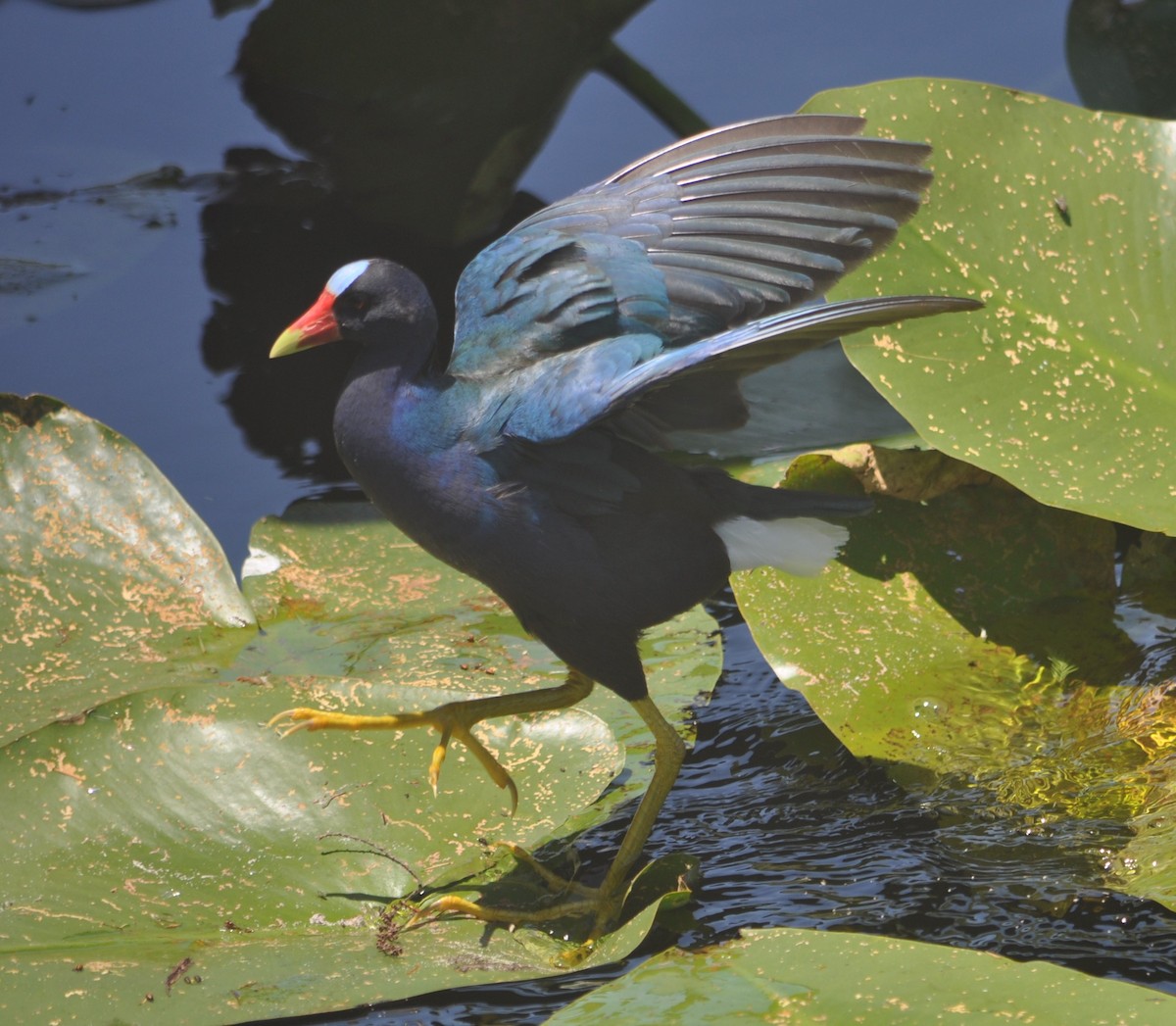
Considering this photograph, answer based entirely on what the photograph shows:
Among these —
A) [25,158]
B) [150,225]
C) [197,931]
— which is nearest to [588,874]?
[197,931]

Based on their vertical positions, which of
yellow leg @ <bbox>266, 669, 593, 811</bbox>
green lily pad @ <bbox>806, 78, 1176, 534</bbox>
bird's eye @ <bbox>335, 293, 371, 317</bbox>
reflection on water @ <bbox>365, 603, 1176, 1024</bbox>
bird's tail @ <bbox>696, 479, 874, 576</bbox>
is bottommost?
reflection on water @ <bbox>365, 603, 1176, 1024</bbox>

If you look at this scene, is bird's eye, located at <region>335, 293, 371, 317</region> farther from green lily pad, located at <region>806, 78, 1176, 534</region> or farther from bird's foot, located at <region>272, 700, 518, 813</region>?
green lily pad, located at <region>806, 78, 1176, 534</region>

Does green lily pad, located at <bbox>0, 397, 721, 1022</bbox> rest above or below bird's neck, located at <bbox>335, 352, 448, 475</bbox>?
below

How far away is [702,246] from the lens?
1951 millimetres

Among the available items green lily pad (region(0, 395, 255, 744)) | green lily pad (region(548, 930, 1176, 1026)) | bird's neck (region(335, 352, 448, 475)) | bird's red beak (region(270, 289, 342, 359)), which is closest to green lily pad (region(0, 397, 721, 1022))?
green lily pad (region(0, 395, 255, 744))

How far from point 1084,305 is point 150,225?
1.93 m

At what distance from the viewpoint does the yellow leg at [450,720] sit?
1.73 meters

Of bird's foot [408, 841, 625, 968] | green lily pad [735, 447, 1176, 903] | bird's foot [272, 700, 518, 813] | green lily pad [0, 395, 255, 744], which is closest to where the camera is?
bird's foot [408, 841, 625, 968]

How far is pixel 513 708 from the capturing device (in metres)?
1.91

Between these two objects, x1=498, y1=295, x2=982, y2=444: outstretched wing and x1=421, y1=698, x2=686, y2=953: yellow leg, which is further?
x1=421, y1=698, x2=686, y2=953: yellow leg

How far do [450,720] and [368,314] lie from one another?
0.52 meters

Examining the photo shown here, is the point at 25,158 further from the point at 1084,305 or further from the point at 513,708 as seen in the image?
the point at 1084,305

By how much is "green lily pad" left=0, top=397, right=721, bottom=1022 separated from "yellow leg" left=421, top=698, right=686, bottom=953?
1.2 inches

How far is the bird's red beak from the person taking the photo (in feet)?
5.97
